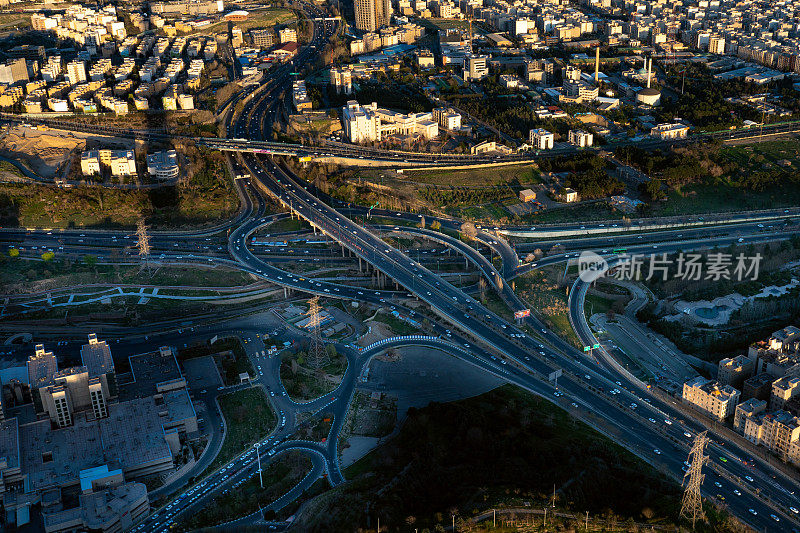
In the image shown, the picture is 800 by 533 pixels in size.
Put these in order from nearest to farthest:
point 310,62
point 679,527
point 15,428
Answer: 1. point 679,527
2. point 15,428
3. point 310,62

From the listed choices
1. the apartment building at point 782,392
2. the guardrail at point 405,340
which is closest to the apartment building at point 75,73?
the guardrail at point 405,340

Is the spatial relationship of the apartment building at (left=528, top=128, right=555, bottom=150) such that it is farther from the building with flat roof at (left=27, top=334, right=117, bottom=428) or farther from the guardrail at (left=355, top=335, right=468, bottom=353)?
the building with flat roof at (left=27, top=334, right=117, bottom=428)

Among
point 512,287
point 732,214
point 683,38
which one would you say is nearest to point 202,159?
point 512,287

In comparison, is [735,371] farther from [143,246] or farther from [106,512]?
[143,246]

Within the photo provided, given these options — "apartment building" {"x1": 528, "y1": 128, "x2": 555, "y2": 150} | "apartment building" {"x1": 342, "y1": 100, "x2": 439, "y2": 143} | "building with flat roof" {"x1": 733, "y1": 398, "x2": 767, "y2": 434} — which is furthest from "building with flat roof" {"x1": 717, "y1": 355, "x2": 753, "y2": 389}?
"apartment building" {"x1": 342, "y1": 100, "x2": 439, "y2": 143}

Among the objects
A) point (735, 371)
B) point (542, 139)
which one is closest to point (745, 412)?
point (735, 371)

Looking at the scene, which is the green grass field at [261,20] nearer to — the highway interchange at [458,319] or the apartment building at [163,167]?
the highway interchange at [458,319]

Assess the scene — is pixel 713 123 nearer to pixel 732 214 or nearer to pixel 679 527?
pixel 732 214
